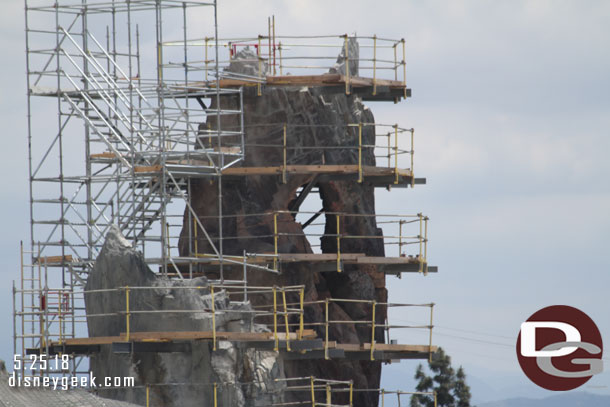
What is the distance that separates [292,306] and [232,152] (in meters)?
4.69

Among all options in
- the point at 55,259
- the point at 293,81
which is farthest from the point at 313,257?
the point at 55,259

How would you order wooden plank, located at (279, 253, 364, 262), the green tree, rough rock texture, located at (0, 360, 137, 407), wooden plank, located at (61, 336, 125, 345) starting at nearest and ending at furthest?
rough rock texture, located at (0, 360, 137, 407) → wooden plank, located at (61, 336, 125, 345) → wooden plank, located at (279, 253, 364, 262) → the green tree

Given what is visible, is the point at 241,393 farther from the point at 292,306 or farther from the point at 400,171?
the point at 400,171

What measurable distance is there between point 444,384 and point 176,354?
24.9 metres

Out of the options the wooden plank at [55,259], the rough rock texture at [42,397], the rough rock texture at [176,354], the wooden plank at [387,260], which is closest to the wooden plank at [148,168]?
the rough rock texture at [176,354]

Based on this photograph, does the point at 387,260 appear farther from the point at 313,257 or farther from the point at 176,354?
the point at 176,354

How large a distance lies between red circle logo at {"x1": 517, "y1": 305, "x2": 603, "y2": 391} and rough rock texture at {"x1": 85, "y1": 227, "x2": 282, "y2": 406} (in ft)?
23.5

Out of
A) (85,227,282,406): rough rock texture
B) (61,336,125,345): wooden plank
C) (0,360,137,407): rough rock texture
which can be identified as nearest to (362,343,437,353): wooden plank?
(85,227,282,406): rough rock texture

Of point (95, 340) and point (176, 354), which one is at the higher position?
point (95, 340)

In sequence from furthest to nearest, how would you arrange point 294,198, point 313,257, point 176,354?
point 294,198, point 313,257, point 176,354

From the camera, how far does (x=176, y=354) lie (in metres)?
47.3

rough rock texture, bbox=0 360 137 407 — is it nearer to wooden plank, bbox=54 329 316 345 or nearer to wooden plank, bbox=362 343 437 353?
wooden plank, bbox=54 329 316 345

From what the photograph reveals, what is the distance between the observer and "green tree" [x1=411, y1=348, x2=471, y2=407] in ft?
230

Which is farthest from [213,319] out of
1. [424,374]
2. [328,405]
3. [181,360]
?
[424,374]
